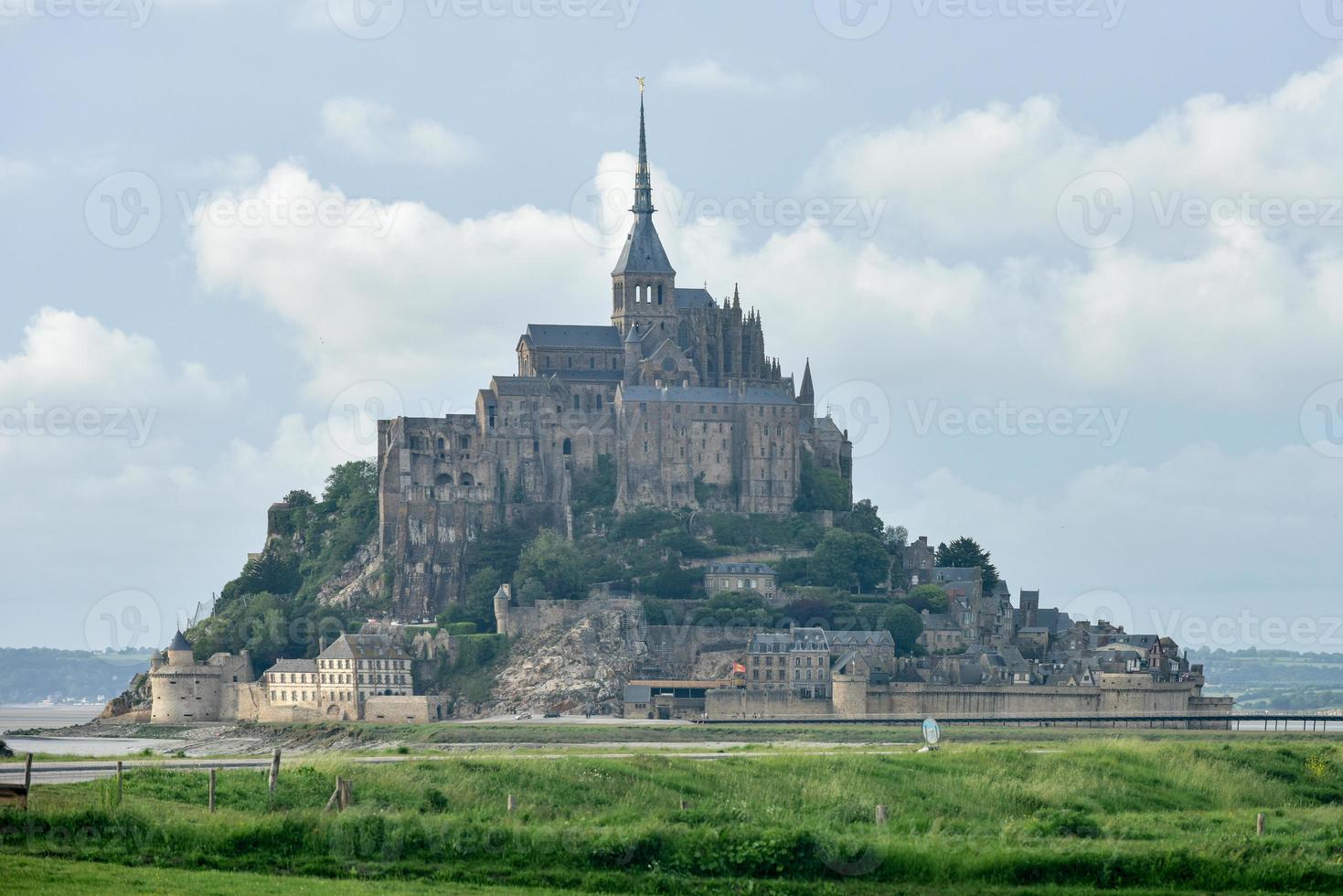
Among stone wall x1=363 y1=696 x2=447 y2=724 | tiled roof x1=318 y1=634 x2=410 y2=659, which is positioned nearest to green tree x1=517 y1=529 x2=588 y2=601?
tiled roof x1=318 y1=634 x2=410 y2=659

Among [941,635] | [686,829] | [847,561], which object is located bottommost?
[686,829]

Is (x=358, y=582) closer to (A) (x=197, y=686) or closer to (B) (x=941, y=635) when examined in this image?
(A) (x=197, y=686)

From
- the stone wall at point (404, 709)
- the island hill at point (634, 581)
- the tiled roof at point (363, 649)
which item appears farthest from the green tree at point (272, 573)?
the stone wall at point (404, 709)

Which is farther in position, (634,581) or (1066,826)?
(634,581)

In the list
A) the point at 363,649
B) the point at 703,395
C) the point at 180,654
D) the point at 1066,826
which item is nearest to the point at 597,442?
the point at 703,395

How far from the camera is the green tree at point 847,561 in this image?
109 metres

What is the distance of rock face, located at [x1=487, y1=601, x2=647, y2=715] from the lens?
97812 millimetres

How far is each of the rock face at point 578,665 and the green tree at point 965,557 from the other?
2225 centimetres

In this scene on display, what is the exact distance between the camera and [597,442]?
11131cm

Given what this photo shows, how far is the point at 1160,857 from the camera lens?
40.0 meters

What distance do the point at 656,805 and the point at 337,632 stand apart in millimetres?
60810

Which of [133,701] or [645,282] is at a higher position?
[645,282]

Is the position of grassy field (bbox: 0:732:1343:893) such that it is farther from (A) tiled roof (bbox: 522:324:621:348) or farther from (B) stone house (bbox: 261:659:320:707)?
(A) tiled roof (bbox: 522:324:621:348)

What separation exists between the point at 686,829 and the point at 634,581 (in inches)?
2634
